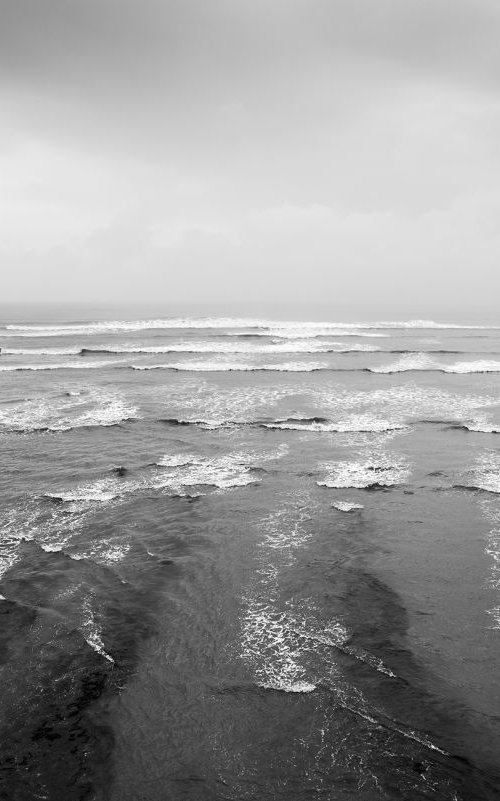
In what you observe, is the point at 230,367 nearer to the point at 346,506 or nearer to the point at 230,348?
the point at 230,348

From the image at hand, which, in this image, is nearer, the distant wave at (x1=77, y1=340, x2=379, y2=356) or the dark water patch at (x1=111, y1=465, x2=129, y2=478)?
the dark water patch at (x1=111, y1=465, x2=129, y2=478)

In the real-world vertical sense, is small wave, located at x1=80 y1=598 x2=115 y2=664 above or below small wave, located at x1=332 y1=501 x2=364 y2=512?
below

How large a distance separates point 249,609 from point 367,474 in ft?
22.9

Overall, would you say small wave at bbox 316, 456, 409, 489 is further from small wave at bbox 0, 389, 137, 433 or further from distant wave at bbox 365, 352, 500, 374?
distant wave at bbox 365, 352, 500, 374

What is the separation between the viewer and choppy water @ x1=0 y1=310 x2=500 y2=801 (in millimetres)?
5469

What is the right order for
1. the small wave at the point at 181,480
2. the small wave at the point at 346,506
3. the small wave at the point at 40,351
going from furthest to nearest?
the small wave at the point at 40,351 < the small wave at the point at 181,480 < the small wave at the point at 346,506

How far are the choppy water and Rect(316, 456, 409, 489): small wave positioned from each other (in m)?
0.08

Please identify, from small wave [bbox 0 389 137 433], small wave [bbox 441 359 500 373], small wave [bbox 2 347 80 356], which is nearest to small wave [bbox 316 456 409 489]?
small wave [bbox 0 389 137 433]

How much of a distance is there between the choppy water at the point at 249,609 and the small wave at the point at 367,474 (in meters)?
0.08

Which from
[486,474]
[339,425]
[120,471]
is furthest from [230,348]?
[486,474]

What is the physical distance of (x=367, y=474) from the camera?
46.1 feet

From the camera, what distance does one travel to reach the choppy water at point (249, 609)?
17.9ft

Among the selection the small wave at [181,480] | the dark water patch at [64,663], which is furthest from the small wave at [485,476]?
the dark water patch at [64,663]

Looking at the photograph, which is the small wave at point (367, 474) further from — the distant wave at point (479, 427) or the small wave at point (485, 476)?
the distant wave at point (479, 427)
